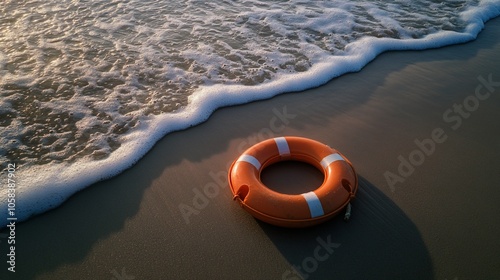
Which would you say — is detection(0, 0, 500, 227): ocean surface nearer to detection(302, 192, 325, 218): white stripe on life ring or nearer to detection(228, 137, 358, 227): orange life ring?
detection(228, 137, 358, 227): orange life ring

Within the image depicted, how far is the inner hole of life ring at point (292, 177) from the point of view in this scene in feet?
8.95

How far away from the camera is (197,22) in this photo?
5.20m

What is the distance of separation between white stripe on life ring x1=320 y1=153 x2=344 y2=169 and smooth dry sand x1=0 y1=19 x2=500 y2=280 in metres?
0.31

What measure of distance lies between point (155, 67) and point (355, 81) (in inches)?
93.7

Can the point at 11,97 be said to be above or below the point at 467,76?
below

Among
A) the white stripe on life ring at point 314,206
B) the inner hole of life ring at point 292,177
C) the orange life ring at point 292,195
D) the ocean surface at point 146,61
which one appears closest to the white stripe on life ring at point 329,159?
the orange life ring at point 292,195

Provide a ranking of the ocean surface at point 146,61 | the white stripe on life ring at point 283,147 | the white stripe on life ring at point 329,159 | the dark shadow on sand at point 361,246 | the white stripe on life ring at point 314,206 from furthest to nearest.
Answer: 1. the ocean surface at point 146,61
2. the white stripe on life ring at point 283,147
3. the white stripe on life ring at point 329,159
4. the white stripe on life ring at point 314,206
5. the dark shadow on sand at point 361,246

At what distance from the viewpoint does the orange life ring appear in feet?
7.61

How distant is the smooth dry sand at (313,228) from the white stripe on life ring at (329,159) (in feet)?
1.03

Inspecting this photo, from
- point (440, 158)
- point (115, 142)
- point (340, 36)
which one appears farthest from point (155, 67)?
point (440, 158)

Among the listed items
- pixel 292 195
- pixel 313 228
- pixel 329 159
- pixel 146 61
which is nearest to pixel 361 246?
pixel 313 228

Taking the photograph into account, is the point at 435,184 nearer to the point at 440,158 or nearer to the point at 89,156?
the point at 440,158

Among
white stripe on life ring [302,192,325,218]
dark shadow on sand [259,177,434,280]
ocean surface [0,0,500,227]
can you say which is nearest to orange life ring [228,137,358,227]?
white stripe on life ring [302,192,325,218]

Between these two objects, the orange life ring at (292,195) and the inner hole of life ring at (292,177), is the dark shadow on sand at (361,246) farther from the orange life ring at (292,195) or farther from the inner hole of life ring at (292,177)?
the inner hole of life ring at (292,177)
